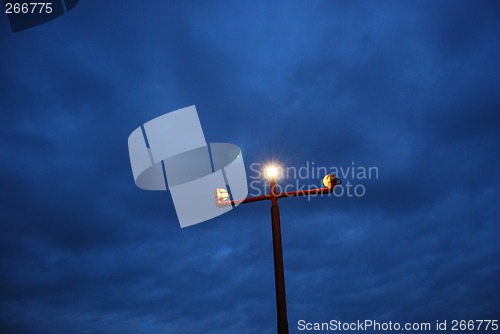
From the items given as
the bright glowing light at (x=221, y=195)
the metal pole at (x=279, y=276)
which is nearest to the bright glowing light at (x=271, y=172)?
the metal pole at (x=279, y=276)

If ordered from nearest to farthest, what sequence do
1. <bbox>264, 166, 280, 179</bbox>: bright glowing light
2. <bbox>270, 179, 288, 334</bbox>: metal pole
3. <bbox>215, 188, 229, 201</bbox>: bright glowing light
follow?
<bbox>270, 179, 288, 334</bbox>: metal pole
<bbox>264, 166, 280, 179</bbox>: bright glowing light
<bbox>215, 188, 229, 201</bbox>: bright glowing light

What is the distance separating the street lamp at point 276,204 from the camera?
6723 millimetres

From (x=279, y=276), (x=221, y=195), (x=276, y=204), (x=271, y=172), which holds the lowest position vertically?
(x=279, y=276)

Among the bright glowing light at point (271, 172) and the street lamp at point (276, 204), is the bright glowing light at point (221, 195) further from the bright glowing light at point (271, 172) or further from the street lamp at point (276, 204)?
the bright glowing light at point (271, 172)

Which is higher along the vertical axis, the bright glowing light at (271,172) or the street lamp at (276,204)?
the bright glowing light at (271,172)

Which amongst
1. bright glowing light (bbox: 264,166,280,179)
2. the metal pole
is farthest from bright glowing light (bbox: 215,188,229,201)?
the metal pole

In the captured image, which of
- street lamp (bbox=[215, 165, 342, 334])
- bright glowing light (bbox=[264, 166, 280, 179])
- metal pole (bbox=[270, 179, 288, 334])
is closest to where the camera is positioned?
metal pole (bbox=[270, 179, 288, 334])

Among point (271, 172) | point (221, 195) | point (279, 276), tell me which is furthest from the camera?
point (221, 195)

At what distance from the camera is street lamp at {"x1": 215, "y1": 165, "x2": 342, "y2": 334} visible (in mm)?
6723

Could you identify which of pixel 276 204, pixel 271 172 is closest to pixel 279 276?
pixel 276 204

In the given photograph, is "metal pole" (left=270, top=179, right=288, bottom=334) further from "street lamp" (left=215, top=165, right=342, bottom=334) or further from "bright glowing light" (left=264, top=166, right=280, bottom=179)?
"bright glowing light" (left=264, top=166, right=280, bottom=179)

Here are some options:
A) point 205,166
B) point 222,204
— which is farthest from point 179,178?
point 222,204

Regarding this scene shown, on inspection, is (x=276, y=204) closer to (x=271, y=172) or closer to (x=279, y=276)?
(x=271, y=172)

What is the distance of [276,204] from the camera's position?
312 inches
